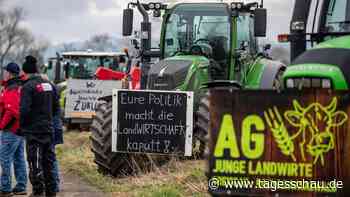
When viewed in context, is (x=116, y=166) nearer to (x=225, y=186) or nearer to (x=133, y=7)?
(x=133, y=7)

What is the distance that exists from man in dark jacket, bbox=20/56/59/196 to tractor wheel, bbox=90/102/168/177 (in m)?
1.29

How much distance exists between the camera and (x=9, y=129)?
1075 cm

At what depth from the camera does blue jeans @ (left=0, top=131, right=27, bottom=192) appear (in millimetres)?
10828

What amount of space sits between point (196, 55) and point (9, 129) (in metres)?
3.32

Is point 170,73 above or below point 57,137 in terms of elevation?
above

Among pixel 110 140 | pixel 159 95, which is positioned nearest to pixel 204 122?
pixel 159 95

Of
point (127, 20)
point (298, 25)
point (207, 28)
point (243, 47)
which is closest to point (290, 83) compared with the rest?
point (298, 25)

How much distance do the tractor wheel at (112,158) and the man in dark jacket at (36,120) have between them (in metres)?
1.29

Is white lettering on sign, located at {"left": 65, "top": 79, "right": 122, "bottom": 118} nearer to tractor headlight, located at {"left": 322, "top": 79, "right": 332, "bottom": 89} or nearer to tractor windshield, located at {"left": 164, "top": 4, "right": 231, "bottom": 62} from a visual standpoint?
tractor windshield, located at {"left": 164, "top": 4, "right": 231, "bottom": 62}

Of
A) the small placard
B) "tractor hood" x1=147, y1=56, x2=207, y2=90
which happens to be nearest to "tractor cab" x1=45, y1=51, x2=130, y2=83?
"tractor hood" x1=147, y1=56, x2=207, y2=90

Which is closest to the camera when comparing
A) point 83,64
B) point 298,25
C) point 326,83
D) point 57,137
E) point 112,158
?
point 326,83

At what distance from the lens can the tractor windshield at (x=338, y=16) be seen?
849 centimetres

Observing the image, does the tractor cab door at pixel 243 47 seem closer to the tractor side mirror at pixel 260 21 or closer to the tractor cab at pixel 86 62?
the tractor side mirror at pixel 260 21

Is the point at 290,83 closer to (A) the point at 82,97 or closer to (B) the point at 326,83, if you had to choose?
(B) the point at 326,83
